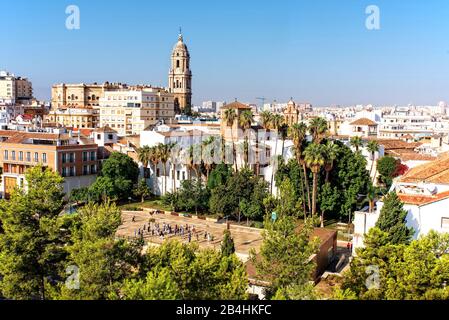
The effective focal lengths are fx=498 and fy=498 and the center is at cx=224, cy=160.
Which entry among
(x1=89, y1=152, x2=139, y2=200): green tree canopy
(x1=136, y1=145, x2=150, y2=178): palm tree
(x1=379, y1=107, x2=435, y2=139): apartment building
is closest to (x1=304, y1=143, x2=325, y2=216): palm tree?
(x1=89, y1=152, x2=139, y2=200): green tree canopy

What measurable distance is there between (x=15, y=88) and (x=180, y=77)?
64.5m

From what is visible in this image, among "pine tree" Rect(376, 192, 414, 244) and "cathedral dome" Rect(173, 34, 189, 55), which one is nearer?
"pine tree" Rect(376, 192, 414, 244)

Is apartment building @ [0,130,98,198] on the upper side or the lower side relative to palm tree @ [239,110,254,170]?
lower

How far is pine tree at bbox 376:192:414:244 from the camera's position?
941 inches

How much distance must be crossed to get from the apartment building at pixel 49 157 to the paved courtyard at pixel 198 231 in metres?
8.32

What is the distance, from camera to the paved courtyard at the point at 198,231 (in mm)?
34844

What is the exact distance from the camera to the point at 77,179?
49.6 metres

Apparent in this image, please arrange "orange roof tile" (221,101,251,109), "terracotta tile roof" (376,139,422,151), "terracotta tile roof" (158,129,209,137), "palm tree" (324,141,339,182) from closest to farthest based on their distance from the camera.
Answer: "palm tree" (324,141,339,182) < "terracotta tile roof" (158,129,209,137) < "orange roof tile" (221,101,251,109) < "terracotta tile roof" (376,139,422,151)

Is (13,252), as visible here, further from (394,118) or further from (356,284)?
(394,118)

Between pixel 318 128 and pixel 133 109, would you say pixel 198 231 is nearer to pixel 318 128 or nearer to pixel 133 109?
pixel 318 128

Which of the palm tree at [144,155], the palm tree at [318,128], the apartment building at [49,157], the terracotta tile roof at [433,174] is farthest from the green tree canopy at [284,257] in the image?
the apartment building at [49,157]

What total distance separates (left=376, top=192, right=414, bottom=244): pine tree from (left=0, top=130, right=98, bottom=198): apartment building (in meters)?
32.6

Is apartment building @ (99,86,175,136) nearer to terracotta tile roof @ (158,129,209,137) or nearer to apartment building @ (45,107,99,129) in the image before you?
apartment building @ (45,107,99,129)
